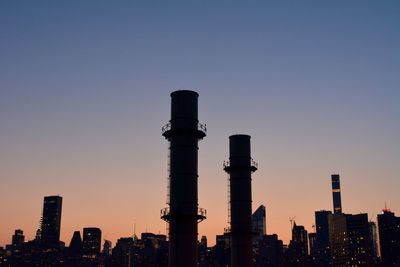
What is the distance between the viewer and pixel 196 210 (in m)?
46.0

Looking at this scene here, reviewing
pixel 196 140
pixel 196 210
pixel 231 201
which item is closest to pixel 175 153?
pixel 196 140

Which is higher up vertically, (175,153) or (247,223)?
(175,153)

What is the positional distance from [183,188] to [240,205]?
13.9 meters

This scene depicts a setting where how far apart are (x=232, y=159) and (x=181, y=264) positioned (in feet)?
56.0

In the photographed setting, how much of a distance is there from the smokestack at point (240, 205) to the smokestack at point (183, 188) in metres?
11.7

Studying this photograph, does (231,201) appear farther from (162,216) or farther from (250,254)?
(162,216)

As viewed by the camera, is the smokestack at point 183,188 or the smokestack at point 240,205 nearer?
the smokestack at point 183,188

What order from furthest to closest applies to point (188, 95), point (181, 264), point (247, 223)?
point (247, 223)
point (188, 95)
point (181, 264)

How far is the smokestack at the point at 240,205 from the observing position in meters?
57.5

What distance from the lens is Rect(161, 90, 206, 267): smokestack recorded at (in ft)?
149

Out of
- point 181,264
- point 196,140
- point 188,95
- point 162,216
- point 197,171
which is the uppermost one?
point 188,95

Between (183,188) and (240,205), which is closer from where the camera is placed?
(183,188)

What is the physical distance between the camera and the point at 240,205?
189 feet

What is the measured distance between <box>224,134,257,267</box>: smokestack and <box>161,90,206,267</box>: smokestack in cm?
1172
